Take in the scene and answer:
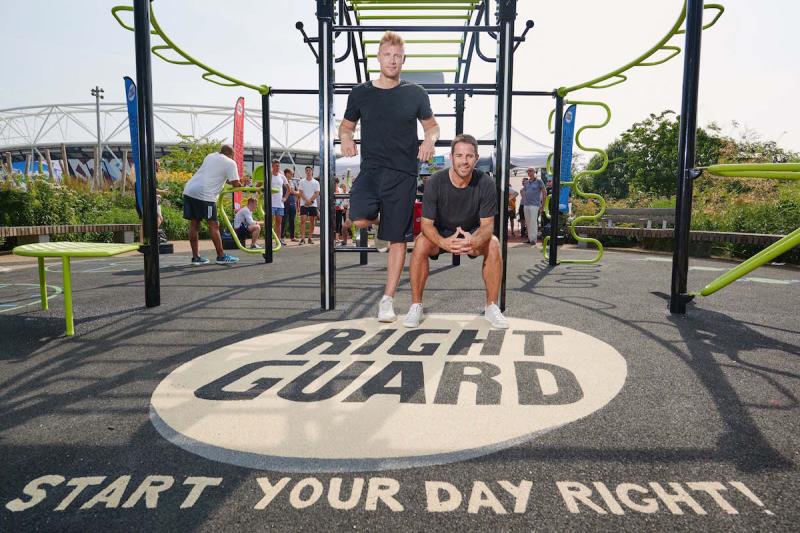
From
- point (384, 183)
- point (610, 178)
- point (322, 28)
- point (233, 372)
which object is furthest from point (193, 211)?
point (610, 178)

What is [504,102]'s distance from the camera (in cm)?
346

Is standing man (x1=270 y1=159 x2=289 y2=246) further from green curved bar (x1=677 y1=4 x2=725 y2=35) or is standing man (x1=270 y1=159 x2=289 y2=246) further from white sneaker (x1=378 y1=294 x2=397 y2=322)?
green curved bar (x1=677 y1=4 x2=725 y2=35)

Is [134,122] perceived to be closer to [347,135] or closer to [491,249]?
[347,135]

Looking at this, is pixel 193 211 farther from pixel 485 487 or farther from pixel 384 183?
pixel 485 487

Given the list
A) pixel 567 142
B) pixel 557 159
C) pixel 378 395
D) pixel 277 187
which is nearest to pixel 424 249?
pixel 378 395

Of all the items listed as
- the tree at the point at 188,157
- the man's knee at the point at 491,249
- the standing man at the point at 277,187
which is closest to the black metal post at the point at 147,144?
the man's knee at the point at 491,249

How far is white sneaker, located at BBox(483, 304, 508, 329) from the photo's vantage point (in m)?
3.14

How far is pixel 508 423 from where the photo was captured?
1.76m

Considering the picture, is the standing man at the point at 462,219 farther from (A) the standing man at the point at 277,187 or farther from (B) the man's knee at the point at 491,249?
(A) the standing man at the point at 277,187

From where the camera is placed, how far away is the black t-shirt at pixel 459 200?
3.16m

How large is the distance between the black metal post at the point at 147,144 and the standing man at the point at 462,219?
1891 mm

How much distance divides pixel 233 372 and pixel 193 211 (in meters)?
4.41

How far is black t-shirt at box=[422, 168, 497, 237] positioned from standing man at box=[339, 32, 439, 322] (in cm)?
13

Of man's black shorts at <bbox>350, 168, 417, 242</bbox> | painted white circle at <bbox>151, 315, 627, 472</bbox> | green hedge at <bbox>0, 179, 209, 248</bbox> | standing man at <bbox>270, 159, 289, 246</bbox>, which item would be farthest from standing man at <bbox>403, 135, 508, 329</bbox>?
green hedge at <bbox>0, 179, 209, 248</bbox>
